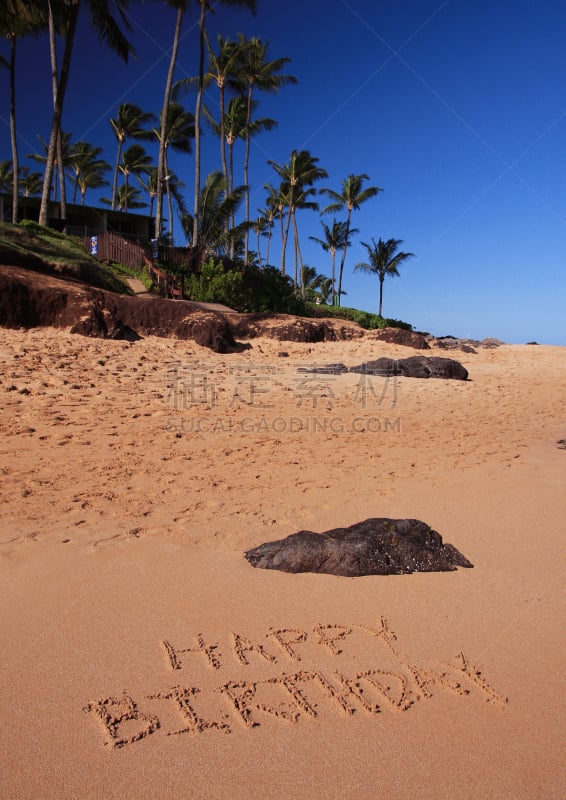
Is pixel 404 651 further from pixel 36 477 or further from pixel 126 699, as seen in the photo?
pixel 36 477

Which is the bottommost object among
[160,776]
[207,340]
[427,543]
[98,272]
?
[160,776]

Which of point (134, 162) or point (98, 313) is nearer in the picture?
point (98, 313)

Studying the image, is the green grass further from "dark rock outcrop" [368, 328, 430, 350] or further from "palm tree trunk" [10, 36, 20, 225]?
"palm tree trunk" [10, 36, 20, 225]

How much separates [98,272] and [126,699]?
41.1ft

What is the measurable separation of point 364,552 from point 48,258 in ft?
36.8

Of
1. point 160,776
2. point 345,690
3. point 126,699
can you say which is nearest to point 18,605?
point 126,699

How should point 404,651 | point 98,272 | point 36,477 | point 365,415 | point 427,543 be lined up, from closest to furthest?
point 404,651 < point 427,543 < point 36,477 < point 365,415 < point 98,272

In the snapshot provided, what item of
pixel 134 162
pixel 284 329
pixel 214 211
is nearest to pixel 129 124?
pixel 134 162

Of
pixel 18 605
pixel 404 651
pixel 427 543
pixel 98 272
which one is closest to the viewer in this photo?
pixel 404 651

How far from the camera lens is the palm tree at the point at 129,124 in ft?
119

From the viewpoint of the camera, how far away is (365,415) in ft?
20.8

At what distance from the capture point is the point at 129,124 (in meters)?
36.4

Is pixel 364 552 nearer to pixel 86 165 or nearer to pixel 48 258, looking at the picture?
pixel 48 258

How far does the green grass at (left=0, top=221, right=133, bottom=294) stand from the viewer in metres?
10.2
